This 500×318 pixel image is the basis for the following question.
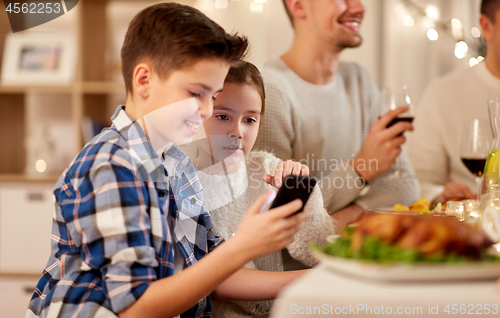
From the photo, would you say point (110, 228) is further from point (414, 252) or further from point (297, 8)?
point (297, 8)

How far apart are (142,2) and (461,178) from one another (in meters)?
1.91

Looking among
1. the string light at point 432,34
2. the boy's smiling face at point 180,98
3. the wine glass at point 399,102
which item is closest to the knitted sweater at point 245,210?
the boy's smiling face at point 180,98

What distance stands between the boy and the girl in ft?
0.29

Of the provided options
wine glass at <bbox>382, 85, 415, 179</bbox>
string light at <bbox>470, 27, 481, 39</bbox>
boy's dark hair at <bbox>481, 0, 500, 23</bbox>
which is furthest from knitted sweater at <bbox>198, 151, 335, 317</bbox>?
string light at <bbox>470, 27, 481, 39</bbox>

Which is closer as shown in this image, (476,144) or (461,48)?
(476,144)

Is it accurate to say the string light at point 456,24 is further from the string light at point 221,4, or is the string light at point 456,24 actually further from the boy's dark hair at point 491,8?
the string light at point 221,4

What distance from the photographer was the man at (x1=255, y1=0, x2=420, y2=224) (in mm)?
1232

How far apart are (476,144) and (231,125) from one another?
0.67 metres

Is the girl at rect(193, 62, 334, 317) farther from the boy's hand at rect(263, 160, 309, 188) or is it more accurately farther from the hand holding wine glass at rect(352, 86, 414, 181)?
the hand holding wine glass at rect(352, 86, 414, 181)

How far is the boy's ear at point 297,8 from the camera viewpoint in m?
1.58

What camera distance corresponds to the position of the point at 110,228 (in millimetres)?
658

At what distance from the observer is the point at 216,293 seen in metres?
0.88

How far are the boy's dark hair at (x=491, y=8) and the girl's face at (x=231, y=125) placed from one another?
1.32 metres

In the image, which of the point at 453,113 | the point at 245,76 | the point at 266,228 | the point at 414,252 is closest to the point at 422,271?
the point at 414,252
